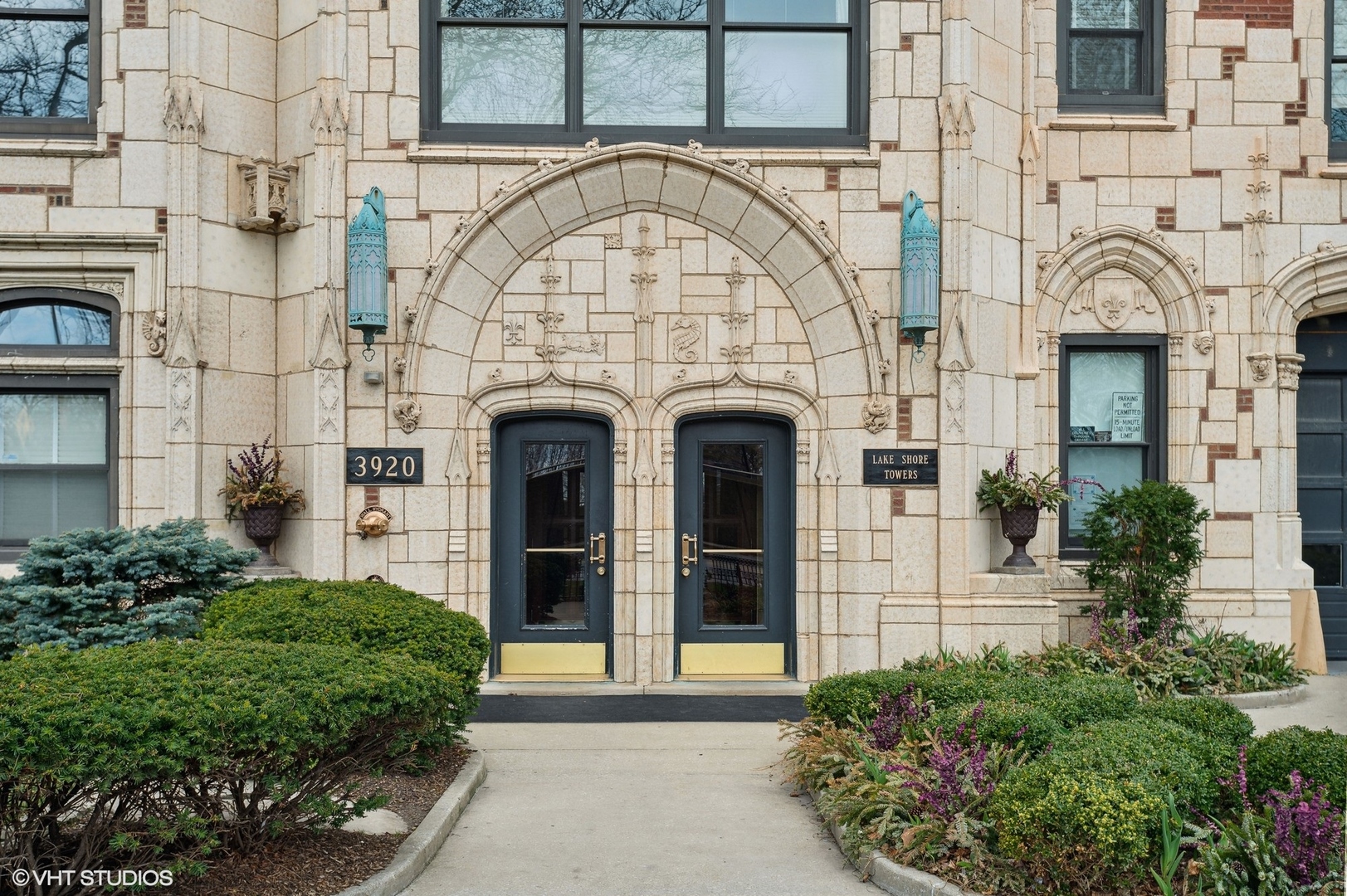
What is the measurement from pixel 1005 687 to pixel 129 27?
30.6ft

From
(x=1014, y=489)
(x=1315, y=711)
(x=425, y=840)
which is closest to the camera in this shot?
(x=425, y=840)

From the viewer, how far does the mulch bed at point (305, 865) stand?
5402 mm

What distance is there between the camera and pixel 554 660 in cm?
1102

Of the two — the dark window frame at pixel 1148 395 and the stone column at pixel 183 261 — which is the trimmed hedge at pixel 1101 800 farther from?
the stone column at pixel 183 261

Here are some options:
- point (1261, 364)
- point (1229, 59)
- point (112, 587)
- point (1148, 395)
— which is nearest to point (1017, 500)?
point (1148, 395)

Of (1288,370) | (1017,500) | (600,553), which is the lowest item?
(600,553)

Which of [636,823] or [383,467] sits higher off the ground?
[383,467]

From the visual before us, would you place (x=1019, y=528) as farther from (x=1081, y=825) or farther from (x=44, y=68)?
(x=44, y=68)

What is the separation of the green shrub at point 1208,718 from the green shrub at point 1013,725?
627 millimetres

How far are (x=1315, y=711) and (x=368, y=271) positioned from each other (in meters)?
8.93

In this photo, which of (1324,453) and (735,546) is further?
(1324,453)

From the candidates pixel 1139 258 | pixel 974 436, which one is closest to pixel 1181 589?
pixel 974 436

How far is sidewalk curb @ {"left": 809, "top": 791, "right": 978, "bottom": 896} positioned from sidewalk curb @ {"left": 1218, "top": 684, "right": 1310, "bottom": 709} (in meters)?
5.47

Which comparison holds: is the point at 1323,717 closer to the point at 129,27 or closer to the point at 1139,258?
the point at 1139,258
